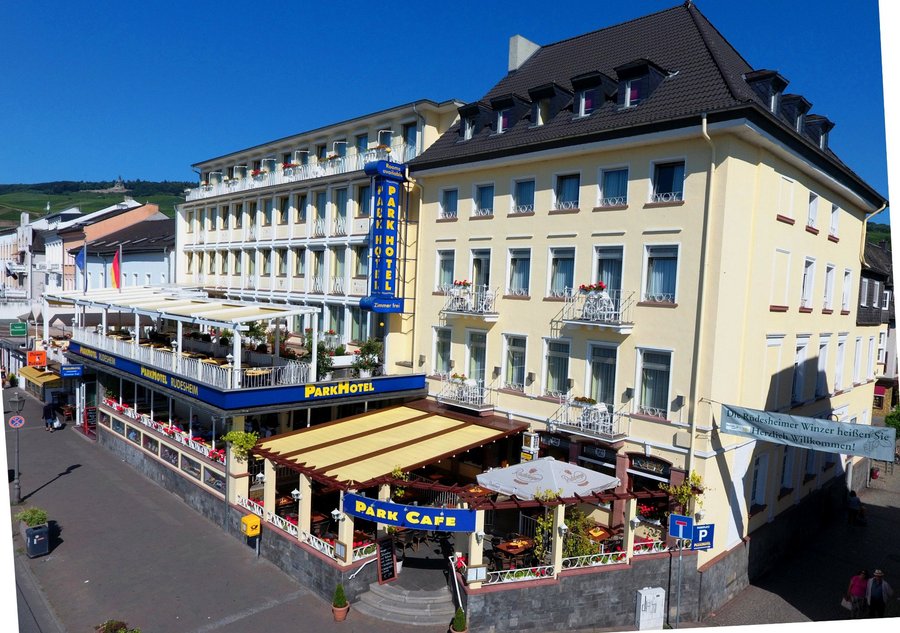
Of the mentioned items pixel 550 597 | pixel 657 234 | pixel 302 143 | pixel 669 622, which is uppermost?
pixel 302 143

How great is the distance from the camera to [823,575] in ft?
65.9

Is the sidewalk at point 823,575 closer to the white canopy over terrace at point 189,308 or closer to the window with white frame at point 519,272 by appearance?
the window with white frame at point 519,272

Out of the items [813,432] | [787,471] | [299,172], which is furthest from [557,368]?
[299,172]

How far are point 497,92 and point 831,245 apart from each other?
14.2 metres

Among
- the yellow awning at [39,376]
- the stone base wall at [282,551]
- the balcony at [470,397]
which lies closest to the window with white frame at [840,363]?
the balcony at [470,397]

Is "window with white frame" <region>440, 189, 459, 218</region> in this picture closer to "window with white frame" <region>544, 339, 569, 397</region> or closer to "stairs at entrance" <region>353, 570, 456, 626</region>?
"window with white frame" <region>544, 339, 569, 397</region>

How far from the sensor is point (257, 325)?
28438 mm

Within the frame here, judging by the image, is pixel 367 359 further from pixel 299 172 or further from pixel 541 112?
pixel 299 172

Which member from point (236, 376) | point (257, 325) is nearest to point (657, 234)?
point (236, 376)

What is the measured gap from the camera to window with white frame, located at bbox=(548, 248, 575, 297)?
65.1 ft

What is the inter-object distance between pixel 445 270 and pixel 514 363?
4776 mm

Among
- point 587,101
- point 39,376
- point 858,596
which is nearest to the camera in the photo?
point 858,596

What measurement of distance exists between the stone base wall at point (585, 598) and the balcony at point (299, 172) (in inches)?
693

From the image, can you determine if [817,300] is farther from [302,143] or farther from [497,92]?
[302,143]
